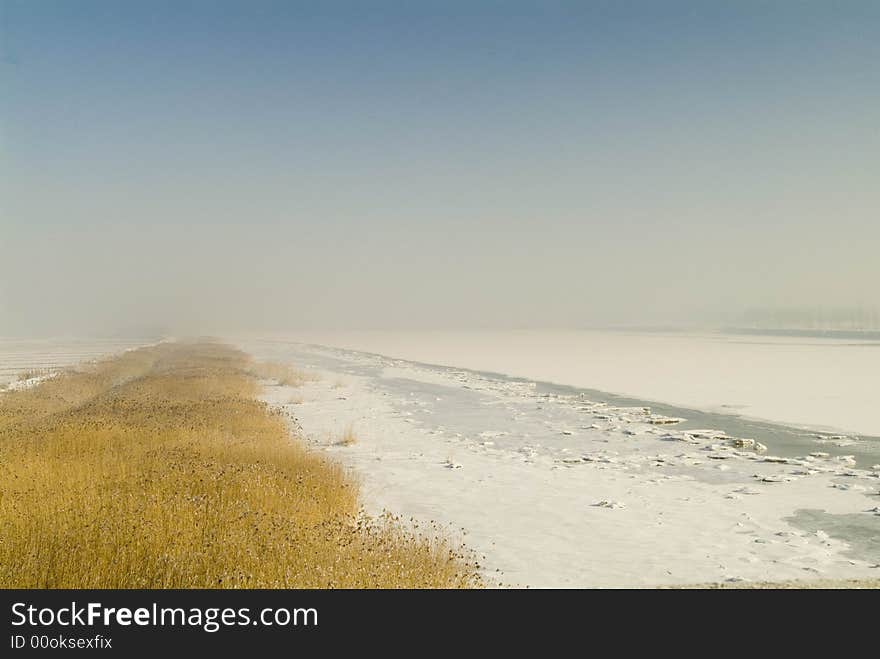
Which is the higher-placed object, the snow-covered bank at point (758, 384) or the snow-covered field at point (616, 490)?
the snow-covered bank at point (758, 384)

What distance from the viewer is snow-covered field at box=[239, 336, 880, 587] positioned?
9359mm

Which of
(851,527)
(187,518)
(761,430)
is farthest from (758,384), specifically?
(187,518)

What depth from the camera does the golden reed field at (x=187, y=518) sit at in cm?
721

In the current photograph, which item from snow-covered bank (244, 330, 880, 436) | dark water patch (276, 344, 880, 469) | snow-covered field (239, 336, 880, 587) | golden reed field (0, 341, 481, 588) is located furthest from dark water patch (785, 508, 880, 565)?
snow-covered bank (244, 330, 880, 436)

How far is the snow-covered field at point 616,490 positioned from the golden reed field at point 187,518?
1.56 meters

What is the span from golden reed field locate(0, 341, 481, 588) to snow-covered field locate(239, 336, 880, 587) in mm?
1564

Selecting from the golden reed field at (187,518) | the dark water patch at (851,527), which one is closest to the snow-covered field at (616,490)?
the dark water patch at (851,527)

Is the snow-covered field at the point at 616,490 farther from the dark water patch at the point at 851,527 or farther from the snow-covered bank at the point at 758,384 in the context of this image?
the snow-covered bank at the point at 758,384

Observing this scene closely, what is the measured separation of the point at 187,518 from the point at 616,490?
968cm

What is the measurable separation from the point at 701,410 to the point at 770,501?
1610 cm

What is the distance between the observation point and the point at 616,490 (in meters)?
14.1

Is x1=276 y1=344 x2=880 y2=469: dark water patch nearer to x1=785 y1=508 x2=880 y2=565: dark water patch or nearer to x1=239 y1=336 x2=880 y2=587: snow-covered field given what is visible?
x1=239 y1=336 x2=880 y2=587: snow-covered field
